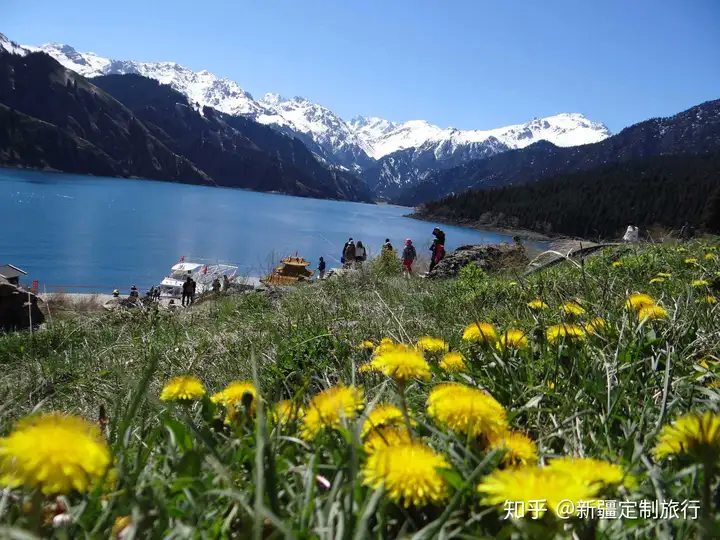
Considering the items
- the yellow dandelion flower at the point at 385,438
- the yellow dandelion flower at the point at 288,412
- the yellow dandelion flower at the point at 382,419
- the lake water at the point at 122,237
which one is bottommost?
the lake water at the point at 122,237

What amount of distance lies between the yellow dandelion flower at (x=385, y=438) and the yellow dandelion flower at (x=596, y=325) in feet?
4.41

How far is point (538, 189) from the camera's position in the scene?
12700cm

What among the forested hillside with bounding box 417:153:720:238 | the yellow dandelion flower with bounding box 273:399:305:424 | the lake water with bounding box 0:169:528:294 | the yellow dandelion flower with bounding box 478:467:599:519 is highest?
the forested hillside with bounding box 417:153:720:238

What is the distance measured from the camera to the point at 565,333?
1.68 metres

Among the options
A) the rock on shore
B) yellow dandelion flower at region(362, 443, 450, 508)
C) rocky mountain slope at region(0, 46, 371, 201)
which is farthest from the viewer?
rocky mountain slope at region(0, 46, 371, 201)

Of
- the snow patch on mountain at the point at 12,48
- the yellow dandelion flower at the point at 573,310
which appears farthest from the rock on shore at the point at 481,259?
the snow patch on mountain at the point at 12,48

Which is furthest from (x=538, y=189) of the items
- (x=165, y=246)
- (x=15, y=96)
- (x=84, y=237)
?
(x=15, y=96)

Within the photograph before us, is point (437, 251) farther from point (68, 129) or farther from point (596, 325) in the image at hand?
point (68, 129)

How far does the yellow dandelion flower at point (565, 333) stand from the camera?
5.44ft

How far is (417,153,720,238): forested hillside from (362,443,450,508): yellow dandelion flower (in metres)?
104

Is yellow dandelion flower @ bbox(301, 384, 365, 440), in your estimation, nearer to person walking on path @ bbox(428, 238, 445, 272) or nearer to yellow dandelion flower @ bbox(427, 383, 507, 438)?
yellow dandelion flower @ bbox(427, 383, 507, 438)

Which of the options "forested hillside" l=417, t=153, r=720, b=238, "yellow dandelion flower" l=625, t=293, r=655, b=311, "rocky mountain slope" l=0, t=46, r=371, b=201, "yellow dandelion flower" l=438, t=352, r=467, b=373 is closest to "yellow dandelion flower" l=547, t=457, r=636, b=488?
"yellow dandelion flower" l=438, t=352, r=467, b=373

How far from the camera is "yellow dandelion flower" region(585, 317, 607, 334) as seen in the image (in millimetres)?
1875

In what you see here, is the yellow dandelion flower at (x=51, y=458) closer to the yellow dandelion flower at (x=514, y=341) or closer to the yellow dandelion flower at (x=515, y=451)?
the yellow dandelion flower at (x=515, y=451)
